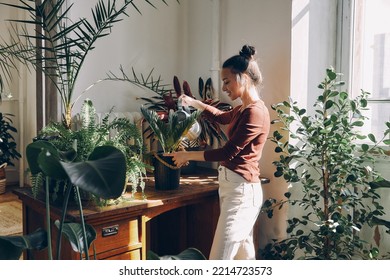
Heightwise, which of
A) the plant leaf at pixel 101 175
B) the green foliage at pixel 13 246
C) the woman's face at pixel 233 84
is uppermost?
the woman's face at pixel 233 84

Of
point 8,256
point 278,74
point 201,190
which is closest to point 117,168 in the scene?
point 8,256

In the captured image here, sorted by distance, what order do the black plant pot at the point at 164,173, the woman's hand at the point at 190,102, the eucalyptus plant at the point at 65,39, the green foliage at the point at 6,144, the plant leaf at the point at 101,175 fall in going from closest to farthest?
1. the plant leaf at the point at 101,175
2. the eucalyptus plant at the point at 65,39
3. the black plant pot at the point at 164,173
4. the woman's hand at the point at 190,102
5. the green foliage at the point at 6,144

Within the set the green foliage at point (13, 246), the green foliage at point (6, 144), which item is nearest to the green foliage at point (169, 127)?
the green foliage at point (13, 246)

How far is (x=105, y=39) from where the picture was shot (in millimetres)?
3010

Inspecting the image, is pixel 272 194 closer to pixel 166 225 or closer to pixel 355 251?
pixel 355 251

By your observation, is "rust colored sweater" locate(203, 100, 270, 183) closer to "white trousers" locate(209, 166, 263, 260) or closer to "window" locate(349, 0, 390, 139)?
"white trousers" locate(209, 166, 263, 260)

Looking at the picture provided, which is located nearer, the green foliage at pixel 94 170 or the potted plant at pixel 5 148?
the green foliage at pixel 94 170

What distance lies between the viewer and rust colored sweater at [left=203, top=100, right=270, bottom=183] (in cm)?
196

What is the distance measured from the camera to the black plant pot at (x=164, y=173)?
2.34 meters

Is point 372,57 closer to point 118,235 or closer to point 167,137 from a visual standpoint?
point 167,137

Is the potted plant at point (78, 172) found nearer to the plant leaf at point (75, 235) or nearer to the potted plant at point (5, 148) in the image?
the plant leaf at point (75, 235)

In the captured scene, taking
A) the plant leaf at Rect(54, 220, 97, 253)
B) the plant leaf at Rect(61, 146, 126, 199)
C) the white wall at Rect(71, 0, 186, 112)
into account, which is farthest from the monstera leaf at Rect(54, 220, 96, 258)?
the white wall at Rect(71, 0, 186, 112)

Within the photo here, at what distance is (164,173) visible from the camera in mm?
2357
